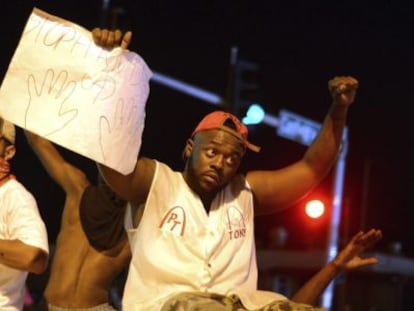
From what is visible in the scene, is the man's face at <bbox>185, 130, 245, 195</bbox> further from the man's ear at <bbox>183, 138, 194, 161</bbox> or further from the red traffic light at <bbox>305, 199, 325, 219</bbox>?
the red traffic light at <bbox>305, 199, 325, 219</bbox>

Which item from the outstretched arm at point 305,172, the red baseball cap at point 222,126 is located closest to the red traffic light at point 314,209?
the outstretched arm at point 305,172

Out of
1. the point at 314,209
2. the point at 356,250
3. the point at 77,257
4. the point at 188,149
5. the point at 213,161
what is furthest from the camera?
the point at 314,209

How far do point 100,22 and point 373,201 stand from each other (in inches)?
453

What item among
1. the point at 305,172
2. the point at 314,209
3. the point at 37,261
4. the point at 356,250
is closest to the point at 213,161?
the point at 305,172

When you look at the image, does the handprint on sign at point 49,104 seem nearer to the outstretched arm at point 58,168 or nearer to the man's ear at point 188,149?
the man's ear at point 188,149

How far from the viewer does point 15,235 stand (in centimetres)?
362

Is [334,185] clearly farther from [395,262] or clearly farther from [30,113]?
[30,113]

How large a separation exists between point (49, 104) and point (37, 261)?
628 millimetres

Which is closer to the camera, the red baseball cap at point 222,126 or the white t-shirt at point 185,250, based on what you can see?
the white t-shirt at point 185,250

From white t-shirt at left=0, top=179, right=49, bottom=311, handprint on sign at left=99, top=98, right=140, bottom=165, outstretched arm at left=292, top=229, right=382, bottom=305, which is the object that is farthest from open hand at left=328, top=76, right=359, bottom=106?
white t-shirt at left=0, top=179, right=49, bottom=311

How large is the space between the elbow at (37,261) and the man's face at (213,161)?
2.19 feet

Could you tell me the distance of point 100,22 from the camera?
12.6m

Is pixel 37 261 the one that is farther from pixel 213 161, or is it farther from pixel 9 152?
pixel 213 161

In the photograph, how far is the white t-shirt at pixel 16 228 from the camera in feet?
11.8
